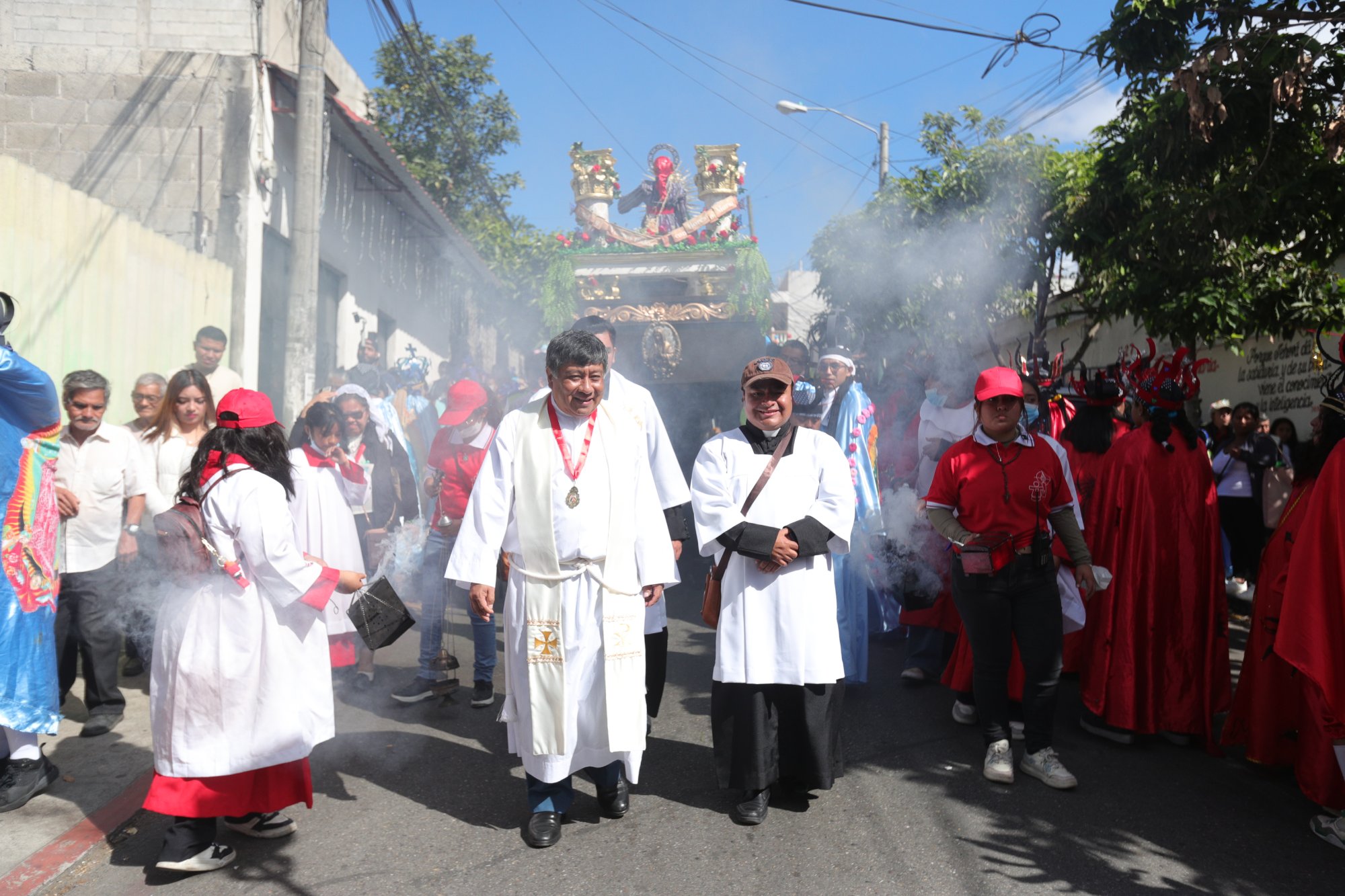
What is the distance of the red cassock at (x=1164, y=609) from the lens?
16.9ft

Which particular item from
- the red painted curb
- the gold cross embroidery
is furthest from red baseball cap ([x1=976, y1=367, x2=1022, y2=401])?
the red painted curb

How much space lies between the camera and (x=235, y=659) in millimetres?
3725

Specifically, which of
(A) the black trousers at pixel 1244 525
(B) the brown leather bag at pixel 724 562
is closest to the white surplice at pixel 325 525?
(B) the brown leather bag at pixel 724 562

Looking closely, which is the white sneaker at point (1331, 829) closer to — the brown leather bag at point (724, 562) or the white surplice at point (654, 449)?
the brown leather bag at point (724, 562)

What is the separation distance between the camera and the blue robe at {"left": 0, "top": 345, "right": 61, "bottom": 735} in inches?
160

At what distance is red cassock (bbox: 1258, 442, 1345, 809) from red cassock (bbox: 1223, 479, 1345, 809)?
0.30 metres

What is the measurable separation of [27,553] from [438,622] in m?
2.24

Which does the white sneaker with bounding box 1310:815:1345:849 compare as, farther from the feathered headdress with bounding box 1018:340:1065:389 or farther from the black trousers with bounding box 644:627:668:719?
the feathered headdress with bounding box 1018:340:1065:389

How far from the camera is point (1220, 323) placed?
7.91 m

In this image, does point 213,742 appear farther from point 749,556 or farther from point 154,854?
point 749,556

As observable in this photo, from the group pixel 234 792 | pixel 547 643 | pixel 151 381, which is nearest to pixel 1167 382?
pixel 547 643

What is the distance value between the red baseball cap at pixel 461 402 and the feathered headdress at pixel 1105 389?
136 inches

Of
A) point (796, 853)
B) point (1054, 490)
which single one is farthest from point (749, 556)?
point (1054, 490)

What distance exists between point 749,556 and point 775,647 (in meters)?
0.39
